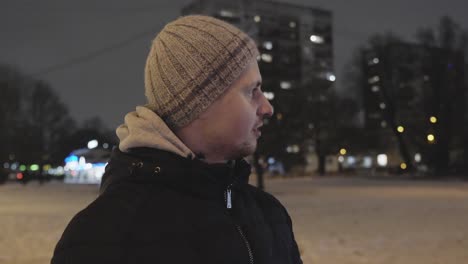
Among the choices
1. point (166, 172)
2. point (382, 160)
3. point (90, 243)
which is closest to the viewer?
point (90, 243)

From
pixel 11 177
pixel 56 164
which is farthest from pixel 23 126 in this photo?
pixel 56 164

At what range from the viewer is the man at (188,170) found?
1081 millimetres

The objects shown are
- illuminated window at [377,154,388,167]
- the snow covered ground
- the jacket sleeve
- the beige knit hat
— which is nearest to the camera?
the jacket sleeve

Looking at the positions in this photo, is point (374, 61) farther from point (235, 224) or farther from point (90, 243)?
point (90, 243)

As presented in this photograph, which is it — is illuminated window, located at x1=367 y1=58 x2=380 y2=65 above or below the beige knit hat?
above

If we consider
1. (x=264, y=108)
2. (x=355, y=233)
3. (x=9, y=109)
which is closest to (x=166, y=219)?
(x=264, y=108)

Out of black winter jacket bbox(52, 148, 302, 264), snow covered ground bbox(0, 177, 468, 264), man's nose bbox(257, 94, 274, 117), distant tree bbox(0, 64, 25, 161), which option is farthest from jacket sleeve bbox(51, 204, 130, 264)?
distant tree bbox(0, 64, 25, 161)

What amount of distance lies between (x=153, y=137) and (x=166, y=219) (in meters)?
0.23

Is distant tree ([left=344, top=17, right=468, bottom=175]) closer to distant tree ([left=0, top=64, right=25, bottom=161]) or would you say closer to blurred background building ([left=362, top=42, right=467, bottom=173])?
blurred background building ([left=362, top=42, right=467, bottom=173])

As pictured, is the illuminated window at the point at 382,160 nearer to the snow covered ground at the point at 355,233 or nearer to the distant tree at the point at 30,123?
the distant tree at the point at 30,123

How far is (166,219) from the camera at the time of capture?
1.13 metres

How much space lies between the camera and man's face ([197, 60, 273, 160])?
133 centimetres

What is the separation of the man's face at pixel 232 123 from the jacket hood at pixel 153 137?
0.09 metres

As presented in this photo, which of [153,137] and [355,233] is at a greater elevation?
[153,137]
